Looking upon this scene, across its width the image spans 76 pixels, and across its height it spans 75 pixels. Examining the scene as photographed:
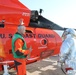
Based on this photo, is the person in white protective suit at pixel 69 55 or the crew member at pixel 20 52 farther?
the crew member at pixel 20 52

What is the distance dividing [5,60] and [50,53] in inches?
89.7

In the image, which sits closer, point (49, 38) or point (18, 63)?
point (18, 63)

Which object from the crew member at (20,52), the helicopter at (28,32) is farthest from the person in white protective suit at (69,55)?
the helicopter at (28,32)

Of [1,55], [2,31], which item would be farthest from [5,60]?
[2,31]

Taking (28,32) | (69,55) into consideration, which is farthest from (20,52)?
(28,32)

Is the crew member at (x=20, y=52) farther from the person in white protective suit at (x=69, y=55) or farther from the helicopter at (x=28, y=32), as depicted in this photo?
the helicopter at (x=28, y=32)

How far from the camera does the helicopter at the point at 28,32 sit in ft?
20.3

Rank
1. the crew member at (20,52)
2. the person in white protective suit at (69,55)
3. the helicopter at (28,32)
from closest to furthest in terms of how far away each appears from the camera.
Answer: the person in white protective suit at (69,55)
the crew member at (20,52)
the helicopter at (28,32)

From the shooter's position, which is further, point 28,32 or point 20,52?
point 28,32

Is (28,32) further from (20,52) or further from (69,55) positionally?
(69,55)

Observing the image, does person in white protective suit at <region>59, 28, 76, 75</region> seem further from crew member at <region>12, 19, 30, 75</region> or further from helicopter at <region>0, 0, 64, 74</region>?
helicopter at <region>0, 0, 64, 74</region>

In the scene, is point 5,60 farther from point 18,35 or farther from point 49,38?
point 49,38

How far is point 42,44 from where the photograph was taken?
7258 millimetres

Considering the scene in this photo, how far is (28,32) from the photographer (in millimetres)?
6914
